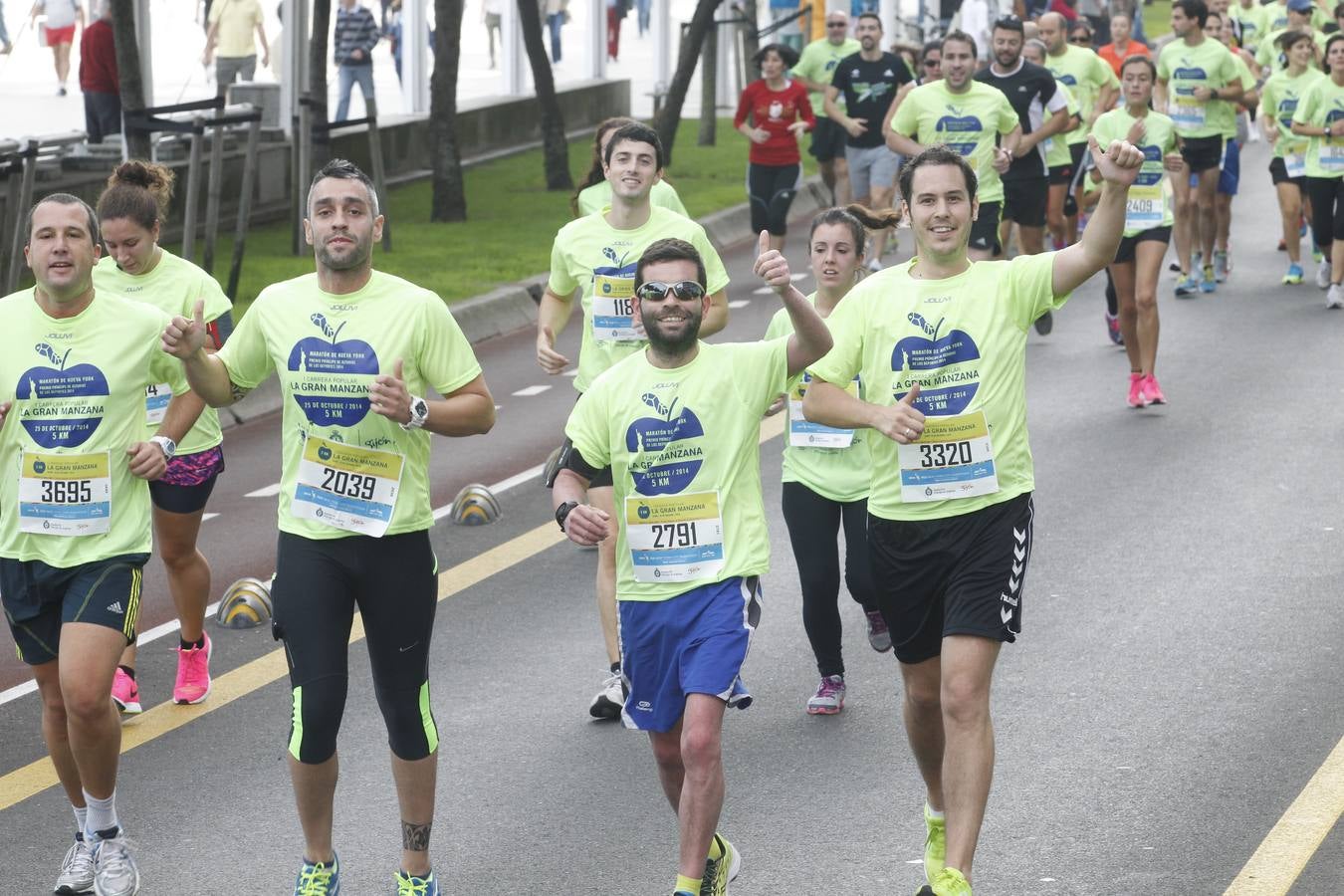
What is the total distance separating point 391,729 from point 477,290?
11.5 m

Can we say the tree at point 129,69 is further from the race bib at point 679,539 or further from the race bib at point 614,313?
the race bib at point 679,539

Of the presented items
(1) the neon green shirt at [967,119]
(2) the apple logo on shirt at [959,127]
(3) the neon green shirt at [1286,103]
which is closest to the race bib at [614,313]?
(1) the neon green shirt at [967,119]

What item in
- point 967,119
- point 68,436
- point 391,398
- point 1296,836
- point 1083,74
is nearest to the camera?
point 391,398

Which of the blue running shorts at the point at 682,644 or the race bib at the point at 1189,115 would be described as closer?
the blue running shorts at the point at 682,644

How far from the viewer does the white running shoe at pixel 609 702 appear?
800 centimetres

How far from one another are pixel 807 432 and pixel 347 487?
236 centimetres

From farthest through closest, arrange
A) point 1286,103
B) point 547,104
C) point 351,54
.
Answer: point 351,54 < point 547,104 < point 1286,103

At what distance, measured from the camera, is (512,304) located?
1742 centimetres

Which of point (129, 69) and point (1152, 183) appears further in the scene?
point (129, 69)

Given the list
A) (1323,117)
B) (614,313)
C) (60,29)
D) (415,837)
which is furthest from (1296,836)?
(60,29)

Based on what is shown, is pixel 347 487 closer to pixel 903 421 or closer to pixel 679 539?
pixel 679 539

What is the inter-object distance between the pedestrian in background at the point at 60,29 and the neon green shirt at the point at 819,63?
6725 mm

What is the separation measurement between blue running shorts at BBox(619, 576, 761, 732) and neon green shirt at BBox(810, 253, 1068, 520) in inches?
23.4

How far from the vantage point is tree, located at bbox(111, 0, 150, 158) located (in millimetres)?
16438
